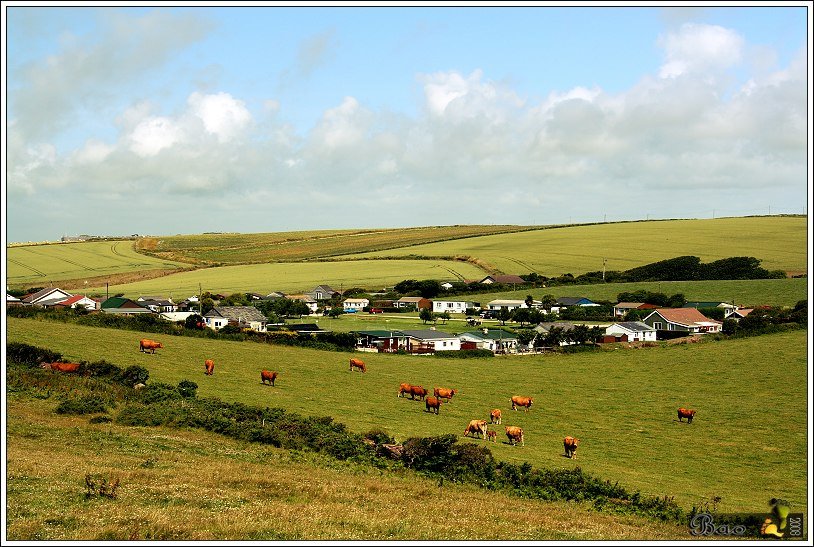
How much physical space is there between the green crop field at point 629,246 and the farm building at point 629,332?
48370mm

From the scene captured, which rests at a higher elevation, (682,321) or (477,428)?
(682,321)

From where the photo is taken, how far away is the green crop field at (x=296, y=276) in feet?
400

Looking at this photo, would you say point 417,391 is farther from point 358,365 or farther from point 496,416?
point 358,365

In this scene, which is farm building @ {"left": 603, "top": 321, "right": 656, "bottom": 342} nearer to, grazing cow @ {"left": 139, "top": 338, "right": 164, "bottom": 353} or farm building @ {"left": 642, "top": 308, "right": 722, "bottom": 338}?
farm building @ {"left": 642, "top": 308, "right": 722, "bottom": 338}

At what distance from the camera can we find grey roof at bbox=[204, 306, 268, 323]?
88.1m

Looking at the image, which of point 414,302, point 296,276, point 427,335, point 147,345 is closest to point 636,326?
point 427,335

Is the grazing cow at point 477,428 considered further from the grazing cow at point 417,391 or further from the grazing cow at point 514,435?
the grazing cow at point 417,391

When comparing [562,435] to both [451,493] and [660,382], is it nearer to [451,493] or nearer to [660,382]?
[451,493]

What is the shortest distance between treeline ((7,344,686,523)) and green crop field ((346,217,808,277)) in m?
101

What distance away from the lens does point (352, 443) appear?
27.9 meters

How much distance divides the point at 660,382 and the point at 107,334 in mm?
41525

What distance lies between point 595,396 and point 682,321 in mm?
41986

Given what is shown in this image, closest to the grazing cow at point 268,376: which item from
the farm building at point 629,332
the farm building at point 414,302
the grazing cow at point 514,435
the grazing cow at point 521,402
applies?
Result: the grazing cow at point 521,402

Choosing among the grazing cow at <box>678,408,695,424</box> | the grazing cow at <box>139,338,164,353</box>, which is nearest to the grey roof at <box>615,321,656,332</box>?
the grazing cow at <box>678,408,695,424</box>
